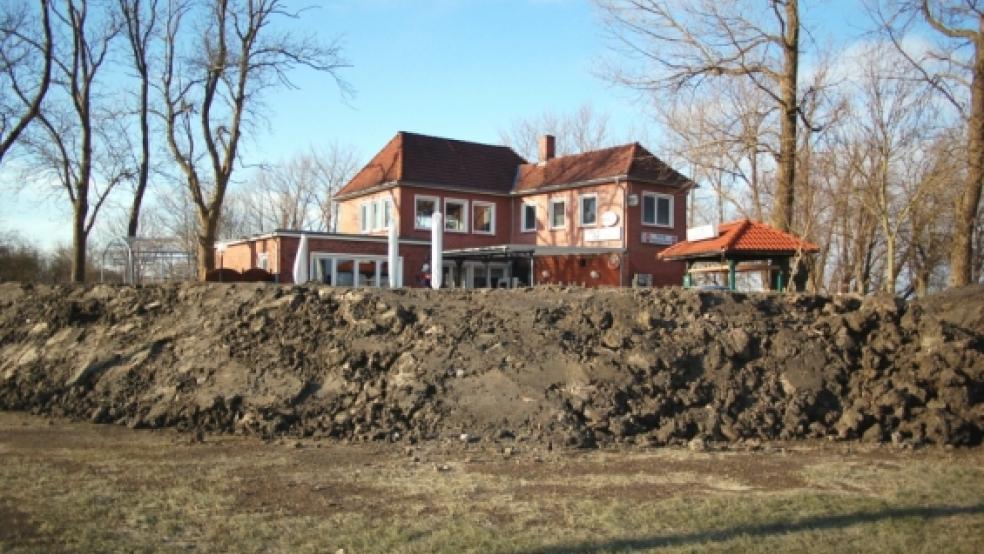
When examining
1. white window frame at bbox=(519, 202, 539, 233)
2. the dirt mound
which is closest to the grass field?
the dirt mound

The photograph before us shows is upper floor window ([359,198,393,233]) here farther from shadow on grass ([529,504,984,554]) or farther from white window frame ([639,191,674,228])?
shadow on grass ([529,504,984,554])

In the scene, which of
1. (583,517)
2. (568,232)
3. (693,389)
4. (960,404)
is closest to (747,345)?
(693,389)

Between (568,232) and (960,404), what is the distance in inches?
975

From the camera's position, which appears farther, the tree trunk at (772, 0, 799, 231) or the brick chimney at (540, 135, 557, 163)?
the brick chimney at (540, 135, 557, 163)

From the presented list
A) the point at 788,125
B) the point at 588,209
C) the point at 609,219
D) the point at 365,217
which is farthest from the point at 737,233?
the point at 365,217

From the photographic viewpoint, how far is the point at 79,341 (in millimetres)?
14133

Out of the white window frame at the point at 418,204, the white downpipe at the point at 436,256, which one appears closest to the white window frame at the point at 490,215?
the white window frame at the point at 418,204

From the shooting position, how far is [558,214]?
119 feet

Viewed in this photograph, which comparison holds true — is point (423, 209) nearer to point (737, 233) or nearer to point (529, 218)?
point (529, 218)

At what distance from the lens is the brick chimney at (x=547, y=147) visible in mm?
40369

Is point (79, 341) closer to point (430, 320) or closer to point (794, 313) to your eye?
point (430, 320)

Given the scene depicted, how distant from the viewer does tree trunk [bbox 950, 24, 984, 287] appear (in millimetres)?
18578

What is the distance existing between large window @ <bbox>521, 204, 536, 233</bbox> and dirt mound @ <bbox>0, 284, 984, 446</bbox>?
23.0m

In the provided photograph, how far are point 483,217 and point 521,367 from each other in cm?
2596
